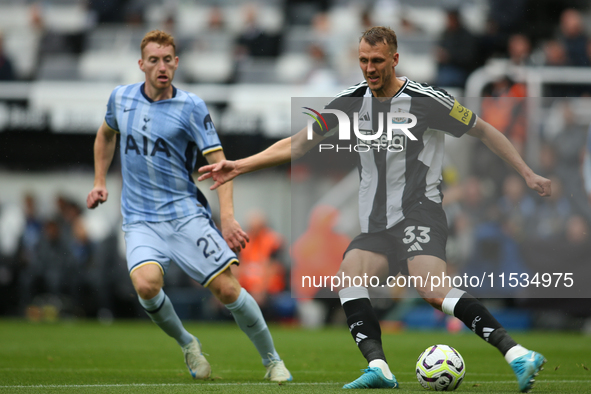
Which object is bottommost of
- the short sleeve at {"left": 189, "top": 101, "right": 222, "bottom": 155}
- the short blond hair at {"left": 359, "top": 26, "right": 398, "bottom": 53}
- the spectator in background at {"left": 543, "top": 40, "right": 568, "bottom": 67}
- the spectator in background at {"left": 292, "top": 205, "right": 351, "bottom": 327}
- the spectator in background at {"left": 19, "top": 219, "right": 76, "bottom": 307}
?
the spectator in background at {"left": 19, "top": 219, "right": 76, "bottom": 307}

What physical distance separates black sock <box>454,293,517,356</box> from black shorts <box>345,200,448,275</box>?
0.32 meters

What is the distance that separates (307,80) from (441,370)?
10.2 m

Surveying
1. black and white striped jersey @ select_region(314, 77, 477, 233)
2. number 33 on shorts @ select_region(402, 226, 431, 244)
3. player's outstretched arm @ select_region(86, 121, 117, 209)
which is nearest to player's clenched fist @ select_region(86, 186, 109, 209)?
player's outstretched arm @ select_region(86, 121, 117, 209)

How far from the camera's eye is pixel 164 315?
Result: 547 centimetres

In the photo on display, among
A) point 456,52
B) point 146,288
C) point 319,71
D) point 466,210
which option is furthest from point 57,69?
point 146,288

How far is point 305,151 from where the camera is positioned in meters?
5.05

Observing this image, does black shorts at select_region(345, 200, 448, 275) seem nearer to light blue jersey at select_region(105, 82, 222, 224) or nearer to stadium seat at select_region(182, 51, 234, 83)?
light blue jersey at select_region(105, 82, 222, 224)

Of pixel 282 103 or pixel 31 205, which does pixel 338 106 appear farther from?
pixel 31 205

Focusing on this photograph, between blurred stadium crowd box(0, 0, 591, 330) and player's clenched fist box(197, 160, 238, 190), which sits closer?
player's clenched fist box(197, 160, 238, 190)

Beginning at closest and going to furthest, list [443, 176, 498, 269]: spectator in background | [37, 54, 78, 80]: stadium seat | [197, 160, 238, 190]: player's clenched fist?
[197, 160, 238, 190]: player's clenched fist → [443, 176, 498, 269]: spectator in background → [37, 54, 78, 80]: stadium seat

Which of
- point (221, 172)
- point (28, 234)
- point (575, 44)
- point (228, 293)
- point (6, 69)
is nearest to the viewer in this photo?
point (221, 172)

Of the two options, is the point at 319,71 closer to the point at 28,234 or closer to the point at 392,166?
the point at 28,234

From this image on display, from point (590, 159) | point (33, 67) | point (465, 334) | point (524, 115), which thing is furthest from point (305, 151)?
point (33, 67)

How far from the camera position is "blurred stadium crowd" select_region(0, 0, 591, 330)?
9039 millimetres
